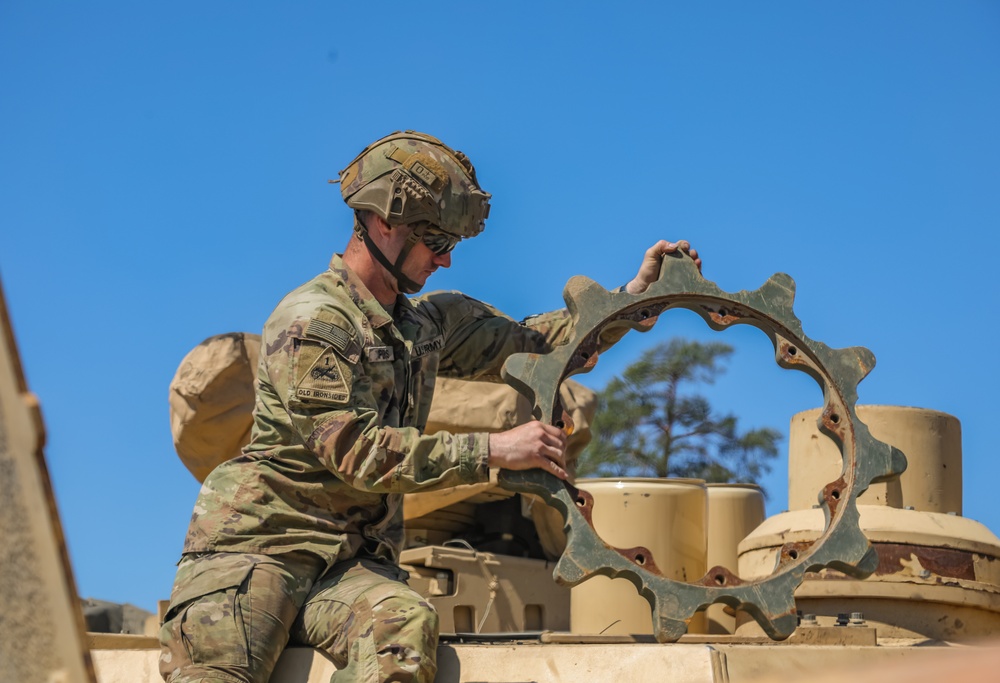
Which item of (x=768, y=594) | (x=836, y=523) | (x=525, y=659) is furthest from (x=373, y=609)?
(x=836, y=523)

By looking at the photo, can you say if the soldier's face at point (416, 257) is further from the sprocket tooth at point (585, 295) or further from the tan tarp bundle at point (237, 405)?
the tan tarp bundle at point (237, 405)

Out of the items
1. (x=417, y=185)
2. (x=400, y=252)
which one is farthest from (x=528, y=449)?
(x=417, y=185)

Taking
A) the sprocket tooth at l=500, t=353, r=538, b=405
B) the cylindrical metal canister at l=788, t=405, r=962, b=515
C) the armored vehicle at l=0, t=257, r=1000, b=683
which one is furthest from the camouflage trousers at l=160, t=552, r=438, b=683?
the cylindrical metal canister at l=788, t=405, r=962, b=515

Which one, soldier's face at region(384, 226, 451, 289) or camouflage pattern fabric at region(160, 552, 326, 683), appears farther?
soldier's face at region(384, 226, 451, 289)

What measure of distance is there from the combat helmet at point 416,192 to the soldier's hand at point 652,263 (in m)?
0.56

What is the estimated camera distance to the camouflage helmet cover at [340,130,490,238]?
446 cm

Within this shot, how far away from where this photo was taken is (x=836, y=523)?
4266 millimetres

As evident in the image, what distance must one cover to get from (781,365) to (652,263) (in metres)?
0.55

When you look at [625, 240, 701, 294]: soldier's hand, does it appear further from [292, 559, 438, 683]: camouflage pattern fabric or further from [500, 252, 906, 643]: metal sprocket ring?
[292, 559, 438, 683]: camouflage pattern fabric

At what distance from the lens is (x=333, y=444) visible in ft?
13.2

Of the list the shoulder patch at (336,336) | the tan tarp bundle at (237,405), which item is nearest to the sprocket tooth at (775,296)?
the shoulder patch at (336,336)

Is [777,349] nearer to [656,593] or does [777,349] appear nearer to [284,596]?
Result: [656,593]

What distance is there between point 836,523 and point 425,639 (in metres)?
1.33

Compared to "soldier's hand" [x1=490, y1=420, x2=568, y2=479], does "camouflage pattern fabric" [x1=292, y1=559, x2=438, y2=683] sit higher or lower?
lower
